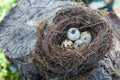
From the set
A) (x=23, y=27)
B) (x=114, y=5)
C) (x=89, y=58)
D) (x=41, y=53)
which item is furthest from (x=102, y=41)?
(x=114, y=5)

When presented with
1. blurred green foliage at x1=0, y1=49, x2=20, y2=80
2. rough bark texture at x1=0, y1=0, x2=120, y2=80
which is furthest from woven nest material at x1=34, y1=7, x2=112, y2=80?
blurred green foliage at x1=0, y1=49, x2=20, y2=80

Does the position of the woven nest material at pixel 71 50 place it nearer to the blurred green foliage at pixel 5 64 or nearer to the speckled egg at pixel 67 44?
the speckled egg at pixel 67 44

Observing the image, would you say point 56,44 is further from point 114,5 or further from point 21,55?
point 114,5

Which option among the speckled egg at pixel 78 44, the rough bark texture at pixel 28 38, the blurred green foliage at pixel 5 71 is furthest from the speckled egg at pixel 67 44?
the blurred green foliage at pixel 5 71

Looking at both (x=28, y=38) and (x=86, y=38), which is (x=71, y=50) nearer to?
(x=86, y=38)

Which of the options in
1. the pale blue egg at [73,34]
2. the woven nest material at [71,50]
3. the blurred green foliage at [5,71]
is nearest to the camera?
the woven nest material at [71,50]

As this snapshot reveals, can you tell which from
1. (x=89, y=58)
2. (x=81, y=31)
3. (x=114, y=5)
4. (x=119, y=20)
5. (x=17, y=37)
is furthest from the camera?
(x=114, y=5)
